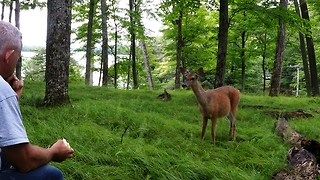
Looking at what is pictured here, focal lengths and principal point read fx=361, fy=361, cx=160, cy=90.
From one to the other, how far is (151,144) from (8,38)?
330 cm

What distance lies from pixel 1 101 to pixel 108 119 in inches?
174

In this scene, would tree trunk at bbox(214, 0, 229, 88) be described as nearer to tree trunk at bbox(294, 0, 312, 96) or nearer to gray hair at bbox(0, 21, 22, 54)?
tree trunk at bbox(294, 0, 312, 96)

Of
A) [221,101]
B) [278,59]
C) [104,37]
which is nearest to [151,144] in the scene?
[221,101]

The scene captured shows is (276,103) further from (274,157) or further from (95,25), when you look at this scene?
(95,25)

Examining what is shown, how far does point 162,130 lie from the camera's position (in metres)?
5.70

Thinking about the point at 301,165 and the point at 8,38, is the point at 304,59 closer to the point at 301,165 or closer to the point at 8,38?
the point at 301,165

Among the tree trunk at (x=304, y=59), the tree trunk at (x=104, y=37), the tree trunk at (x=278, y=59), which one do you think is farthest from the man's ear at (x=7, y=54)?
the tree trunk at (x=304, y=59)

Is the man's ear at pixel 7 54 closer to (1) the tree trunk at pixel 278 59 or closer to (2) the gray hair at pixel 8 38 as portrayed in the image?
(2) the gray hair at pixel 8 38

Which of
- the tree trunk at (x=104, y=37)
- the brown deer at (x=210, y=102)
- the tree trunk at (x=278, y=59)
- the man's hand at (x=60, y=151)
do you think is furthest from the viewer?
the tree trunk at (x=104, y=37)

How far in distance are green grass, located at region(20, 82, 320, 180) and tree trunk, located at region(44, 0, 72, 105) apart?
1.35ft

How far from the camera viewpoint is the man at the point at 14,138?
1.64m

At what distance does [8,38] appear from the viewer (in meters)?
1.77

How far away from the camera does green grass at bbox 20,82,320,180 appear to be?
3844 millimetres

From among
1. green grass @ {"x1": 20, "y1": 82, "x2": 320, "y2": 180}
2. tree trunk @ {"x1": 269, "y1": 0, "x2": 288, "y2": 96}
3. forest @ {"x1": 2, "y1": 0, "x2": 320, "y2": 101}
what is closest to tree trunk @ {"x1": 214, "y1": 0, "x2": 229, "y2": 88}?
forest @ {"x1": 2, "y1": 0, "x2": 320, "y2": 101}
